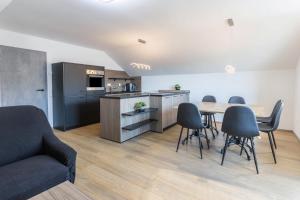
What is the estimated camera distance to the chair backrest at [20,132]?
5.76 feet

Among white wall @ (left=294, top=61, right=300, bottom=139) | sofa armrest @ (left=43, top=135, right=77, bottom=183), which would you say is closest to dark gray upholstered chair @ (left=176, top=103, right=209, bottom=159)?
sofa armrest @ (left=43, top=135, right=77, bottom=183)

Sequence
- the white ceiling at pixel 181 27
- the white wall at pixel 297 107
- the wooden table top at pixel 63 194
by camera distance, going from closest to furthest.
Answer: the wooden table top at pixel 63 194 → the white ceiling at pixel 181 27 → the white wall at pixel 297 107

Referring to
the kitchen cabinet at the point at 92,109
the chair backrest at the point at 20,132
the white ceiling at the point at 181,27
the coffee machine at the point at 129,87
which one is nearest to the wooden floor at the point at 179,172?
the chair backrest at the point at 20,132

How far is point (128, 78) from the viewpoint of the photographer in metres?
7.14

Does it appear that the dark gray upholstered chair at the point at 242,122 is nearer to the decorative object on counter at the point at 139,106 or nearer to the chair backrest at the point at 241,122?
the chair backrest at the point at 241,122

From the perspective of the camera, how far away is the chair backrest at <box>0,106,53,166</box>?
1.75m

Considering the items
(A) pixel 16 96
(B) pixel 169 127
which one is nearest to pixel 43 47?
(A) pixel 16 96

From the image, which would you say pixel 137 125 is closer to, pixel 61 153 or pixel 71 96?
pixel 71 96

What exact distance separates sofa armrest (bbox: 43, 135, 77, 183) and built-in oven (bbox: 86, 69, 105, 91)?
3239 millimetres

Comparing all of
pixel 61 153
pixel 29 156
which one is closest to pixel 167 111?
pixel 61 153

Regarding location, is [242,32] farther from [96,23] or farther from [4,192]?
[4,192]

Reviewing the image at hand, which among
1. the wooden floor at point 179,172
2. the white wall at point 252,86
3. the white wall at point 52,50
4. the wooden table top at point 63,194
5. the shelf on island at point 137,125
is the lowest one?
the wooden floor at point 179,172

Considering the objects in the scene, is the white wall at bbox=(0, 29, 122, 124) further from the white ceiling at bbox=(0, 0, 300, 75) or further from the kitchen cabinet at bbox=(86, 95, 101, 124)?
the kitchen cabinet at bbox=(86, 95, 101, 124)

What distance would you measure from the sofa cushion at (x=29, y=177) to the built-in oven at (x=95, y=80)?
136 inches
